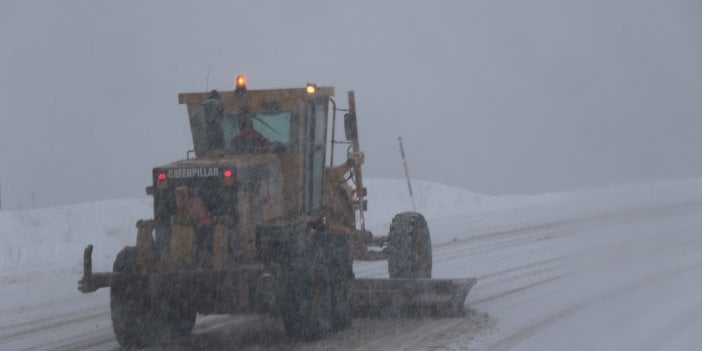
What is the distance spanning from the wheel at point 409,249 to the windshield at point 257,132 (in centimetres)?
281

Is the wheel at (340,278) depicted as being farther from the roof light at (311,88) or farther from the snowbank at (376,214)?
the snowbank at (376,214)

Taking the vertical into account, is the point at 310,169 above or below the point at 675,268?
above

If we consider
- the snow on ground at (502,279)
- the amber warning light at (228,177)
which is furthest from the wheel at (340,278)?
the amber warning light at (228,177)

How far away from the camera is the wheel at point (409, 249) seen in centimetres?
1304

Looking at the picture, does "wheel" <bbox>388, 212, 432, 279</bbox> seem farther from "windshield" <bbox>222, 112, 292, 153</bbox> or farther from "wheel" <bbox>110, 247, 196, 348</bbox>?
"wheel" <bbox>110, 247, 196, 348</bbox>

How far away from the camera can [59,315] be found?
39.9 feet

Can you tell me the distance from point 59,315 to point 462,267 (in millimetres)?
6026

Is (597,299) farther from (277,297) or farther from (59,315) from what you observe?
(59,315)

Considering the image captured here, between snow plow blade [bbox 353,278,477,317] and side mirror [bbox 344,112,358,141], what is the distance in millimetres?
1876

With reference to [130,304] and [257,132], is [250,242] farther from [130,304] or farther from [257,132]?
[257,132]

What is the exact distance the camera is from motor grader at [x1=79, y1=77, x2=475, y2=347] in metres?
9.48

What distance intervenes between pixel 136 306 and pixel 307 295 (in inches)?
65.0

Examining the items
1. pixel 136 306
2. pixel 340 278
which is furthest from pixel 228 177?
pixel 340 278

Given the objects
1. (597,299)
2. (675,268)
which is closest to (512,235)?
(675,268)
